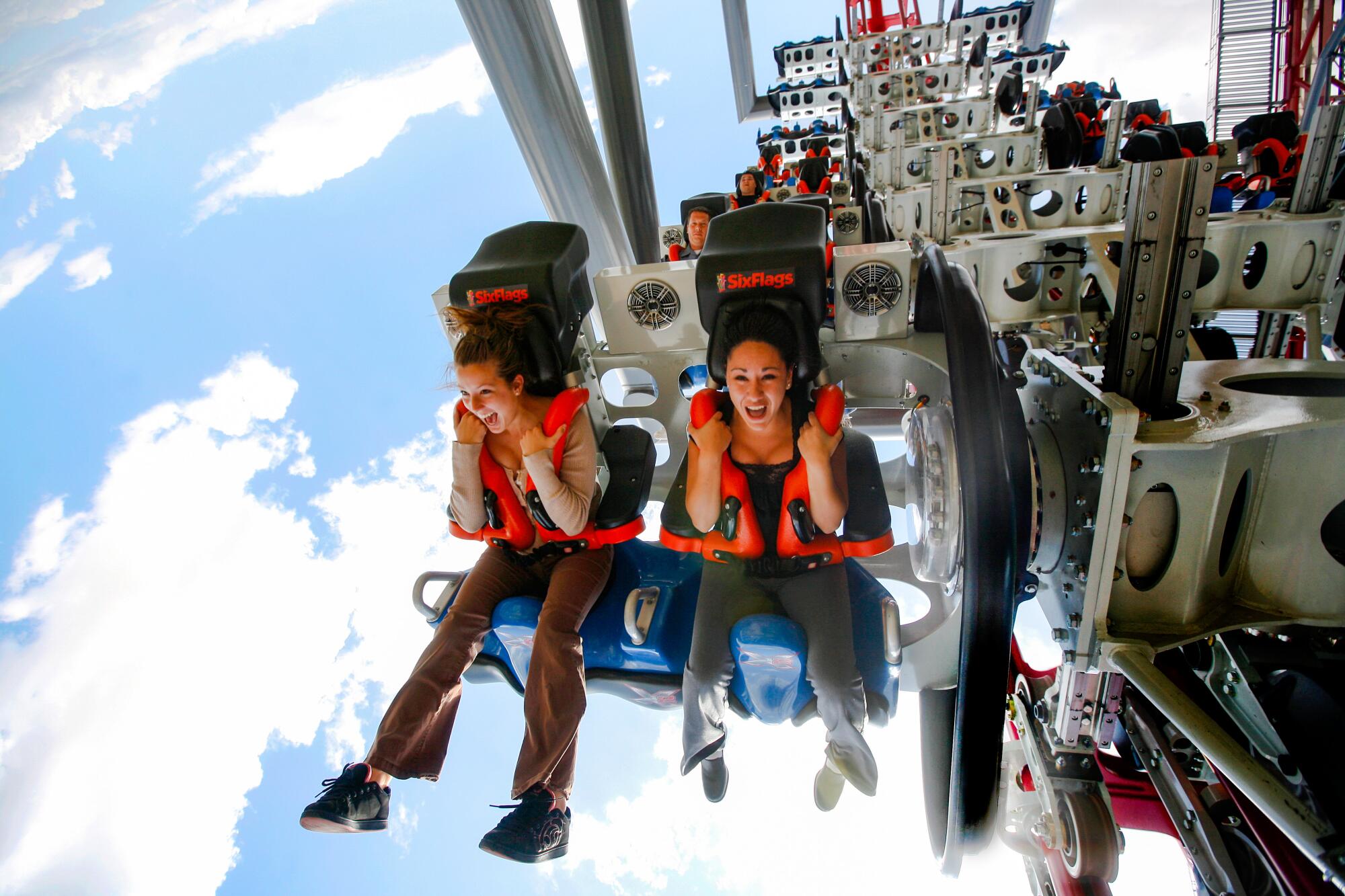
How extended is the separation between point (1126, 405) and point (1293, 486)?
31cm

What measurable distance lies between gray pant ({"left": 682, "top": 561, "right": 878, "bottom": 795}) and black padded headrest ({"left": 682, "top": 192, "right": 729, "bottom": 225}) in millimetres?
2697

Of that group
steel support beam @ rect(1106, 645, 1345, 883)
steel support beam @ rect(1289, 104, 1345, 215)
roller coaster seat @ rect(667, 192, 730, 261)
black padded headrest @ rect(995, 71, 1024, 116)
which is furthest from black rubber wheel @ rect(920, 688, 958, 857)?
black padded headrest @ rect(995, 71, 1024, 116)

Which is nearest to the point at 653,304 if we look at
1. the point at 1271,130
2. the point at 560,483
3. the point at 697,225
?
the point at 560,483

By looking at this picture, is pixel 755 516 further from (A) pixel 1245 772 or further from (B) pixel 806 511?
(A) pixel 1245 772

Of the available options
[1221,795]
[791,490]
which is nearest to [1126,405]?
[791,490]

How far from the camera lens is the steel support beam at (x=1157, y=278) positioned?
896 millimetres

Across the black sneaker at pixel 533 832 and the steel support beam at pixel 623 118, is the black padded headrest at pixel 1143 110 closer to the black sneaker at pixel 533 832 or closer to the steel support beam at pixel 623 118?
the steel support beam at pixel 623 118

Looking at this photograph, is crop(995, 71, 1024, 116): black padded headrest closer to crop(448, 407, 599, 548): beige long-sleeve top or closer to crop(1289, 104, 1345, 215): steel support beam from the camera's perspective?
crop(1289, 104, 1345, 215): steel support beam

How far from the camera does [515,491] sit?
5.21 ft

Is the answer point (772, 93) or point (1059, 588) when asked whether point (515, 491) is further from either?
point (772, 93)

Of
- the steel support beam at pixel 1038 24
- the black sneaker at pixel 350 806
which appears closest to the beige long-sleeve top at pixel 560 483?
the black sneaker at pixel 350 806

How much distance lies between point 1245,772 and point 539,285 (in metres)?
1.53

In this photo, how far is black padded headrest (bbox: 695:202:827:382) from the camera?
4.50 ft

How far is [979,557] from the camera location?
736 millimetres
